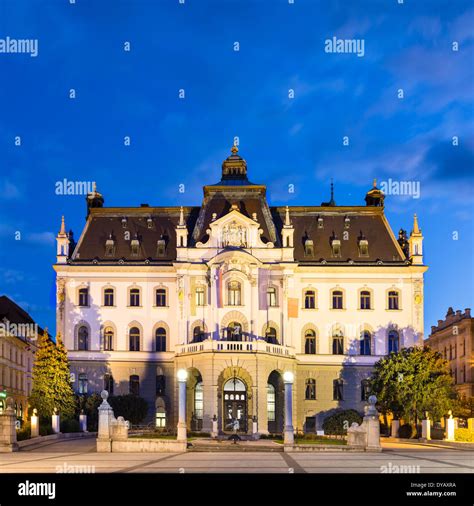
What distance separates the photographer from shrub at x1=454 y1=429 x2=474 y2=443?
5672 cm

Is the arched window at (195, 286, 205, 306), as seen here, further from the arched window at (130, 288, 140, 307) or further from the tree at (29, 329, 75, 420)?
the tree at (29, 329, 75, 420)

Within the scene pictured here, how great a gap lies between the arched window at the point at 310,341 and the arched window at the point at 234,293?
6.99 metres

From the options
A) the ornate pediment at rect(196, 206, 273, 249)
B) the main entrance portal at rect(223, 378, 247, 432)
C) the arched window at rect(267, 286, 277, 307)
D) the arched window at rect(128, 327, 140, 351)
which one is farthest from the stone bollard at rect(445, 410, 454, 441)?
the arched window at rect(128, 327, 140, 351)

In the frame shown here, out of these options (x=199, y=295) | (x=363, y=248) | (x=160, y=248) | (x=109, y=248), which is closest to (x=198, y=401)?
(x=199, y=295)

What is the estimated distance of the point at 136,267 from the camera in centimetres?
7500

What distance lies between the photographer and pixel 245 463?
35812 millimetres

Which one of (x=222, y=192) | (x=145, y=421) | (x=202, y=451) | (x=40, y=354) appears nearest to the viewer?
(x=202, y=451)

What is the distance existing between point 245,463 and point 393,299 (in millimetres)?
41917

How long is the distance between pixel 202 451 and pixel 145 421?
86.7 feet

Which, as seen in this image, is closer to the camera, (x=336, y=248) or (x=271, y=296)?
(x=271, y=296)

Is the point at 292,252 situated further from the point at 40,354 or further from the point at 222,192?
the point at 40,354

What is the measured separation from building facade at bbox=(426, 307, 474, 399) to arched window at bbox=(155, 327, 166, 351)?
36583 mm

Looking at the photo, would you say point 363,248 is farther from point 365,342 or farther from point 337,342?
point 337,342

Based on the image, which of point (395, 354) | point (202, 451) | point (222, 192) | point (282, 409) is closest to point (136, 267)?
point (222, 192)
